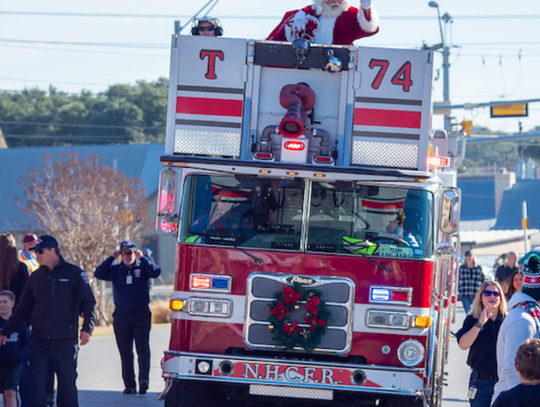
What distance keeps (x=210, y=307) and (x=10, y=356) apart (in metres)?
2.12

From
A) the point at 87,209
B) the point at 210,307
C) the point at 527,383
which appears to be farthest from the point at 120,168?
the point at 527,383

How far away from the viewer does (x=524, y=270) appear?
599 cm

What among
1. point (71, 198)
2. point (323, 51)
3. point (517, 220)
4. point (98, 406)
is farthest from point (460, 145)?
point (517, 220)

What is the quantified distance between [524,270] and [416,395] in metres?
2.49

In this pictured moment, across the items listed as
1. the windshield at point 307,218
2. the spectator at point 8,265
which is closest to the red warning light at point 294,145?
the windshield at point 307,218

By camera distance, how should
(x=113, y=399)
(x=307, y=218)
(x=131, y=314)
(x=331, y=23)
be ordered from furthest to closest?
(x=131, y=314) < (x=113, y=399) < (x=331, y=23) < (x=307, y=218)

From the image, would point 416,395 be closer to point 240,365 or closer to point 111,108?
point 240,365

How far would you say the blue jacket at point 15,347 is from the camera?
873 cm

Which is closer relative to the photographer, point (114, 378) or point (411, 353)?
point (411, 353)

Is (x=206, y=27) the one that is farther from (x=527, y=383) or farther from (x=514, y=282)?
(x=527, y=383)

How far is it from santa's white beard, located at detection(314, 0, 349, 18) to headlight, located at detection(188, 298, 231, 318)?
334 centimetres

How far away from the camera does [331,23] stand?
955cm

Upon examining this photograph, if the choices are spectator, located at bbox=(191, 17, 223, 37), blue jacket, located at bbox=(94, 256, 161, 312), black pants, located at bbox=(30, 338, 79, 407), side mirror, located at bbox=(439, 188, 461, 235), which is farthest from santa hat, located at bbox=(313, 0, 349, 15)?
black pants, located at bbox=(30, 338, 79, 407)

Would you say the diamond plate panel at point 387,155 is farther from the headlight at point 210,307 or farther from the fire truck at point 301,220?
the headlight at point 210,307
